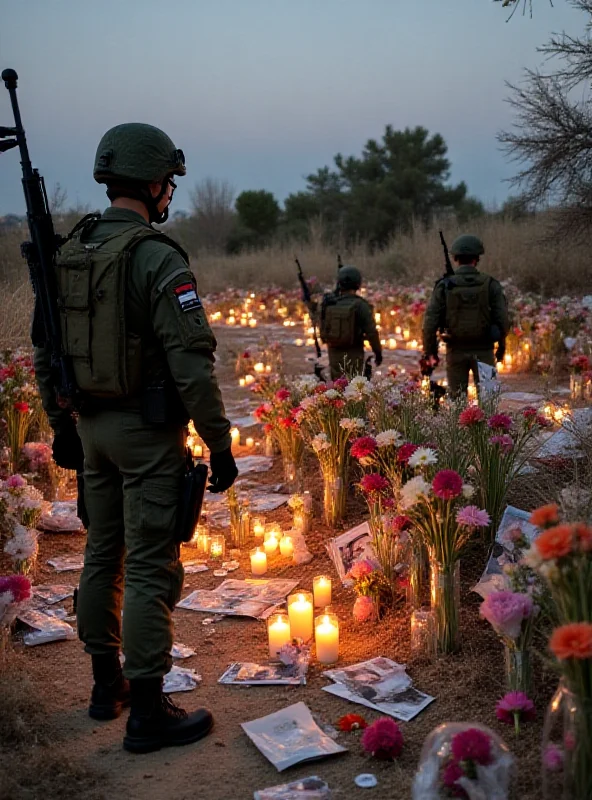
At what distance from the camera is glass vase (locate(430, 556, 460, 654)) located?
3.70 metres

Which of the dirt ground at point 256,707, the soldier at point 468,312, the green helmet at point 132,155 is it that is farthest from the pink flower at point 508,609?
the soldier at point 468,312

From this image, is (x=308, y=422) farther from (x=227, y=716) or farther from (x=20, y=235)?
(x=20, y=235)

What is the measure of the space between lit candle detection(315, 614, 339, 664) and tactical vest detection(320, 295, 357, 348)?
4606 mm

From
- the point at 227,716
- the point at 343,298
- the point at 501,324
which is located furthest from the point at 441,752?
the point at 343,298

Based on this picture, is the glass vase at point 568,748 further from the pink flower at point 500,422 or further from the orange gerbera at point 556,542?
the pink flower at point 500,422

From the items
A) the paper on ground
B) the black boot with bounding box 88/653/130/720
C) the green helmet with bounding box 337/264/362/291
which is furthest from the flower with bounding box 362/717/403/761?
the green helmet with bounding box 337/264/362/291

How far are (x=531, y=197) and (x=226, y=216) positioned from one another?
91.5 feet

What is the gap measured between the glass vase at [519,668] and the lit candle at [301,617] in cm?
116

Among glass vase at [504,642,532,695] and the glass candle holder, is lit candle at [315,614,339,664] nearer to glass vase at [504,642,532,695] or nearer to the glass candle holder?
the glass candle holder

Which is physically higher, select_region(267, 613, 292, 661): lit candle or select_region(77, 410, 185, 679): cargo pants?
select_region(77, 410, 185, 679): cargo pants

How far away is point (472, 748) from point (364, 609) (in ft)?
6.34

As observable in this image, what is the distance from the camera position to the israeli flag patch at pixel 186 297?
3.06m

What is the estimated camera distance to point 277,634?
399 centimetres

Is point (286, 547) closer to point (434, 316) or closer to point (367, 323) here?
point (434, 316)
